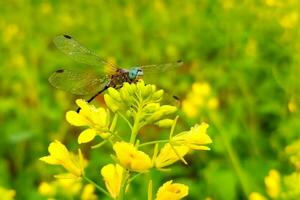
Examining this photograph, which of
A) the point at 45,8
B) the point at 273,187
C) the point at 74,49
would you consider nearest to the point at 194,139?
the point at 74,49

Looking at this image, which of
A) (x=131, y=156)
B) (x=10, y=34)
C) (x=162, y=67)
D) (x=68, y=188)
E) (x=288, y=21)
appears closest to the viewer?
(x=131, y=156)

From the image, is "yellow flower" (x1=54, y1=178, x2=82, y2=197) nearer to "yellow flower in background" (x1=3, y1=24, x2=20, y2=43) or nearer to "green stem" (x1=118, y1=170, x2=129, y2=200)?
"green stem" (x1=118, y1=170, x2=129, y2=200)

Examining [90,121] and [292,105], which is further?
[292,105]

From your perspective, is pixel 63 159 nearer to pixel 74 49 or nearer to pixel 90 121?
pixel 90 121

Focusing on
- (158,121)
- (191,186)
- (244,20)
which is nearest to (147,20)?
(244,20)

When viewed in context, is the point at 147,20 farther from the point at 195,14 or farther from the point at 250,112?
the point at 250,112

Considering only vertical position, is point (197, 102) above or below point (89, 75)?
above
